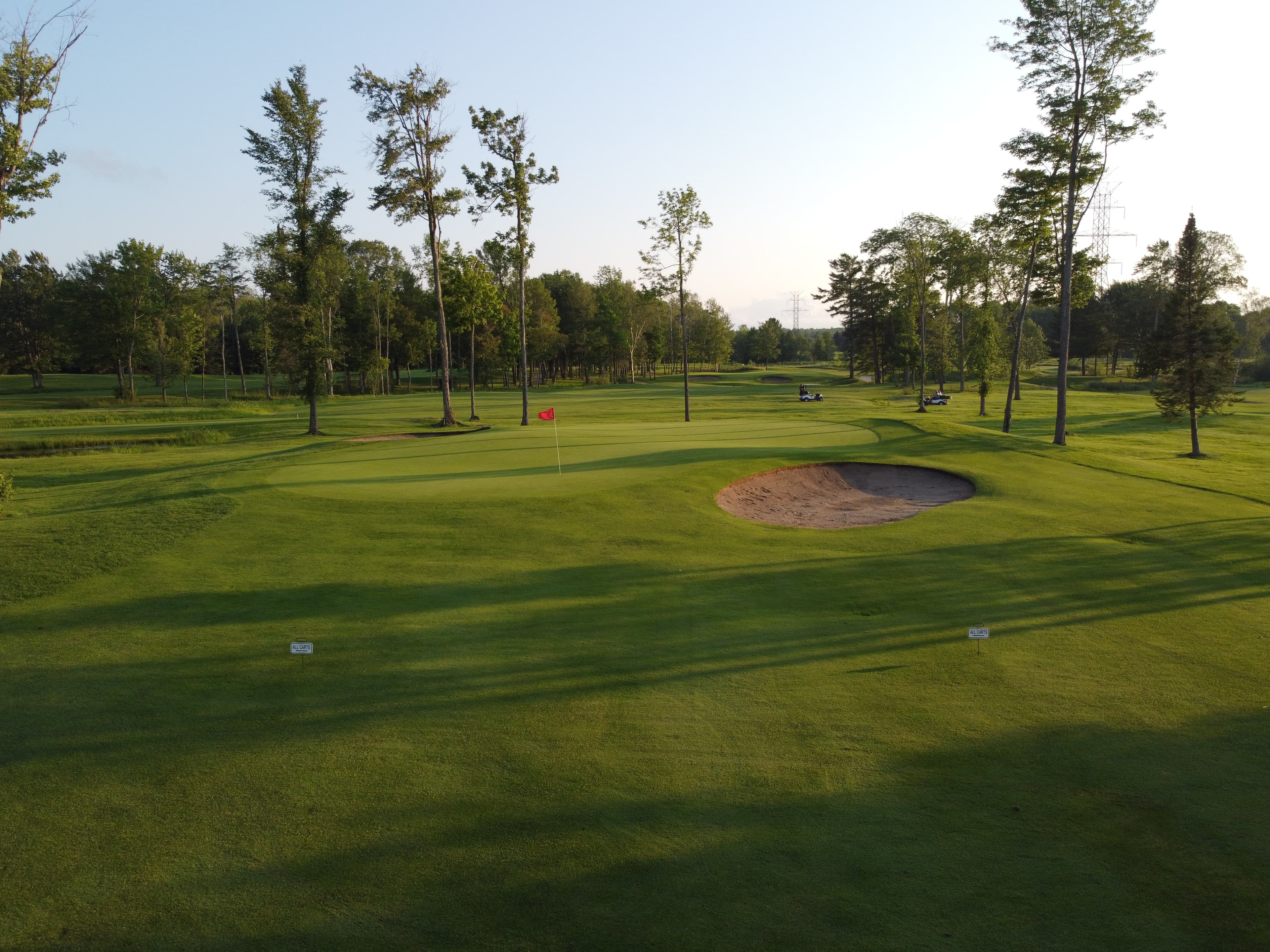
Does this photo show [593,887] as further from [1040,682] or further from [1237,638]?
[1237,638]

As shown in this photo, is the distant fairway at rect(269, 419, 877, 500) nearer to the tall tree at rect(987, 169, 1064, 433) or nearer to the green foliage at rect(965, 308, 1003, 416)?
the tall tree at rect(987, 169, 1064, 433)

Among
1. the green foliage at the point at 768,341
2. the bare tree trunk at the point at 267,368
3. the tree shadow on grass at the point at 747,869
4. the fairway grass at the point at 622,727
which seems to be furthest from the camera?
the green foliage at the point at 768,341

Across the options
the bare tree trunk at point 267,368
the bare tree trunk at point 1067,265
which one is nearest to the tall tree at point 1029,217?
the bare tree trunk at point 1067,265

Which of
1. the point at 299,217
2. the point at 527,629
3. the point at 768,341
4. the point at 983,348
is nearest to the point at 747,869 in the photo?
the point at 527,629

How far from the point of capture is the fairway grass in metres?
4.90

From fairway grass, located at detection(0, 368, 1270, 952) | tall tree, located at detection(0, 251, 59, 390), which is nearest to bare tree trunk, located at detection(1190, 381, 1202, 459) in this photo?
fairway grass, located at detection(0, 368, 1270, 952)

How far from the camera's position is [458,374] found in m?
104

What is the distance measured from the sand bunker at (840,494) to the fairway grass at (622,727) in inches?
42.4

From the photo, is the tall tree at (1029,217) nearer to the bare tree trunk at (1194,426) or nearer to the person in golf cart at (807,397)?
the bare tree trunk at (1194,426)

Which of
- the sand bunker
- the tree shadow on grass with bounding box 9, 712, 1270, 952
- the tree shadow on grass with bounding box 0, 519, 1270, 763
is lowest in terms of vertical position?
the tree shadow on grass with bounding box 9, 712, 1270, 952

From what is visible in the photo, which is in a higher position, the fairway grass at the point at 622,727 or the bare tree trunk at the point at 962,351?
the bare tree trunk at the point at 962,351

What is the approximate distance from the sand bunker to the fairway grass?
1078 millimetres

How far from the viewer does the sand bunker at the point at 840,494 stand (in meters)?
16.6

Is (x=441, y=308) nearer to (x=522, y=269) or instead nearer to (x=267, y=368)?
(x=522, y=269)
